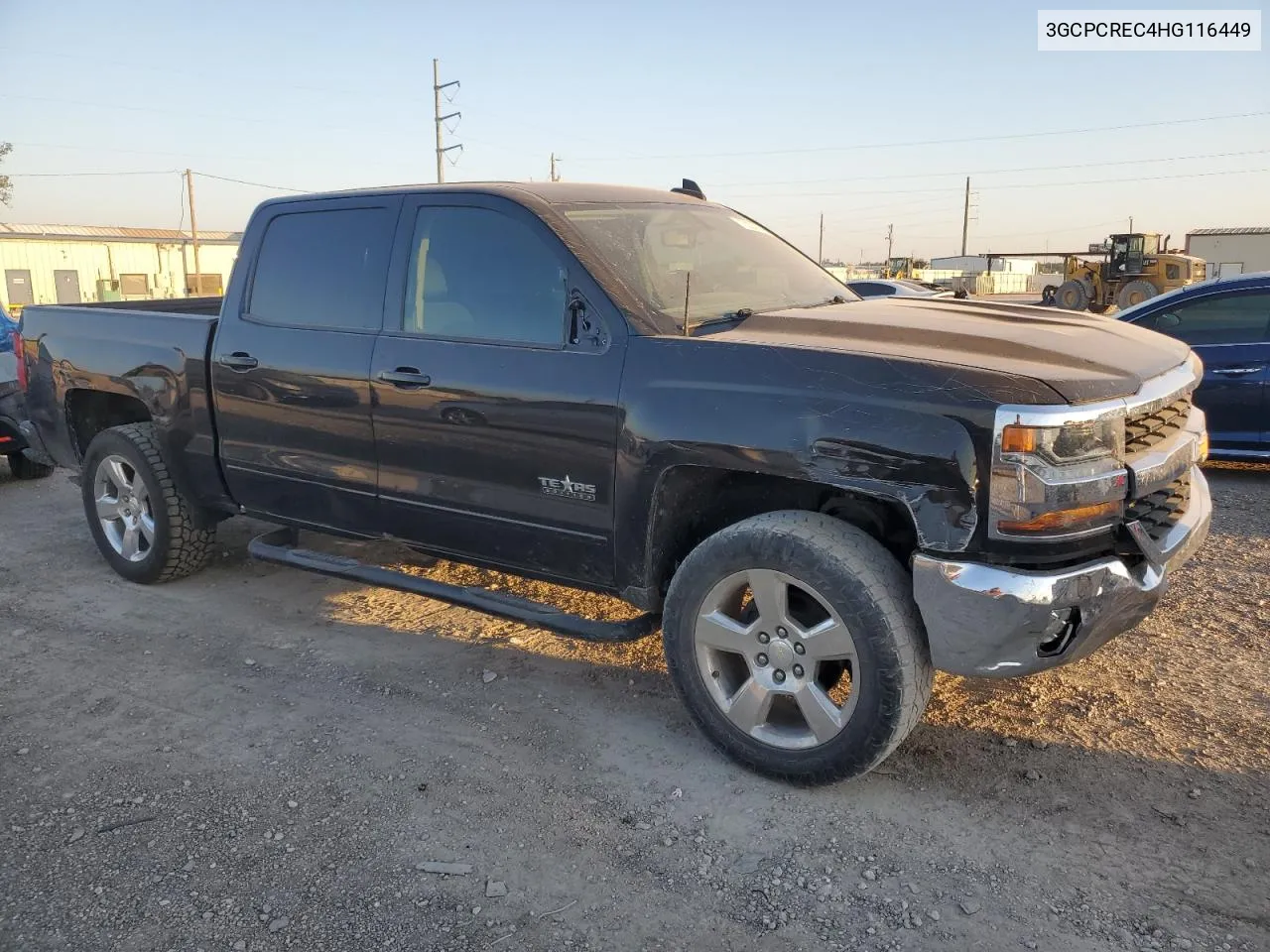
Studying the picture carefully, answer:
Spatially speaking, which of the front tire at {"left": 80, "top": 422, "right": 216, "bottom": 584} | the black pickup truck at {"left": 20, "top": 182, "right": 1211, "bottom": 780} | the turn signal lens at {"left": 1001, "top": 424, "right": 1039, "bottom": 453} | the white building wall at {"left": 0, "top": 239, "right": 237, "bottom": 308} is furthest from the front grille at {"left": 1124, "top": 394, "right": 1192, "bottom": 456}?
the white building wall at {"left": 0, "top": 239, "right": 237, "bottom": 308}

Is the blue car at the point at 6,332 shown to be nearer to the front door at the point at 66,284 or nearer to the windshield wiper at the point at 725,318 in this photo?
the windshield wiper at the point at 725,318

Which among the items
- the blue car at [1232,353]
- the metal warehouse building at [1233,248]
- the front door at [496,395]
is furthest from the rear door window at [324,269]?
the metal warehouse building at [1233,248]

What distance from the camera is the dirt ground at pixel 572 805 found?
8.35 feet

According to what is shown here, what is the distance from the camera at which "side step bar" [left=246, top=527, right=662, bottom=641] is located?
3.52 metres

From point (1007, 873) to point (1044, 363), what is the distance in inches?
57.1

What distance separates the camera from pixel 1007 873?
2688 millimetres

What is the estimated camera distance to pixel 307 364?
4203 millimetres

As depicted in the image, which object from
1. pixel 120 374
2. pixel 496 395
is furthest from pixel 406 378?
pixel 120 374

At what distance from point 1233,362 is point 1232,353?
2.8 inches

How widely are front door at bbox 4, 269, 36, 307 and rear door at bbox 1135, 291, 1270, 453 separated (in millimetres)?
48648

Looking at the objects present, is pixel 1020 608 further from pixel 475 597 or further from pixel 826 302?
pixel 475 597

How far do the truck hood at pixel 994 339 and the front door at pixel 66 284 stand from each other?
166 ft

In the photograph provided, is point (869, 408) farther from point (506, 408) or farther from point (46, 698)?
point (46, 698)

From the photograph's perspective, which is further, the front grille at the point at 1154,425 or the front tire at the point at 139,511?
the front tire at the point at 139,511
